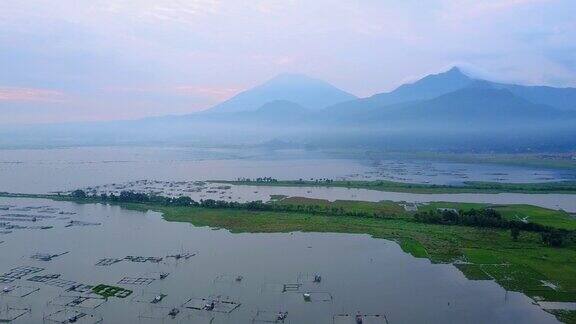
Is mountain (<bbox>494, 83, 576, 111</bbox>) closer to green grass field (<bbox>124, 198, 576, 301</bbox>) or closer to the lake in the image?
the lake

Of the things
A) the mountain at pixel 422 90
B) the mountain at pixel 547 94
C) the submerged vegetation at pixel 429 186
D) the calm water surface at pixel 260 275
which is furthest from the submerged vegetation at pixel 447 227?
the mountain at pixel 547 94

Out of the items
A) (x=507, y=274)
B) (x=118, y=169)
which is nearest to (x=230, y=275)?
(x=507, y=274)

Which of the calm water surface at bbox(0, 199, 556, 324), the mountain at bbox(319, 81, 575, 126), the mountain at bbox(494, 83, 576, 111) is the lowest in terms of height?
the calm water surface at bbox(0, 199, 556, 324)

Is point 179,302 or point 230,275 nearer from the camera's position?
point 179,302

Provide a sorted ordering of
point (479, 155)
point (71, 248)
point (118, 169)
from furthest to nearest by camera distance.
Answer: point (479, 155)
point (118, 169)
point (71, 248)

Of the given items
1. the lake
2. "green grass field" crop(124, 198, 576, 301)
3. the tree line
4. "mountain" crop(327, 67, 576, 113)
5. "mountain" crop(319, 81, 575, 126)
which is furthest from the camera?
"mountain" crop(327, 67, 576, 113)

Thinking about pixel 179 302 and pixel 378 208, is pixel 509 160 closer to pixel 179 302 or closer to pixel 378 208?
pixel 378 208

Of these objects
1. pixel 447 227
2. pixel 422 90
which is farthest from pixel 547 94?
pixel 447 227

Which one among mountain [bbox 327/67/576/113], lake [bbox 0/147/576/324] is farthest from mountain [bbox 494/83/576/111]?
lake [bbox 0/147/576/324]

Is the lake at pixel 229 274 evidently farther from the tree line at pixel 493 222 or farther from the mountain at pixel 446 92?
the mountain at pixel 446 92
